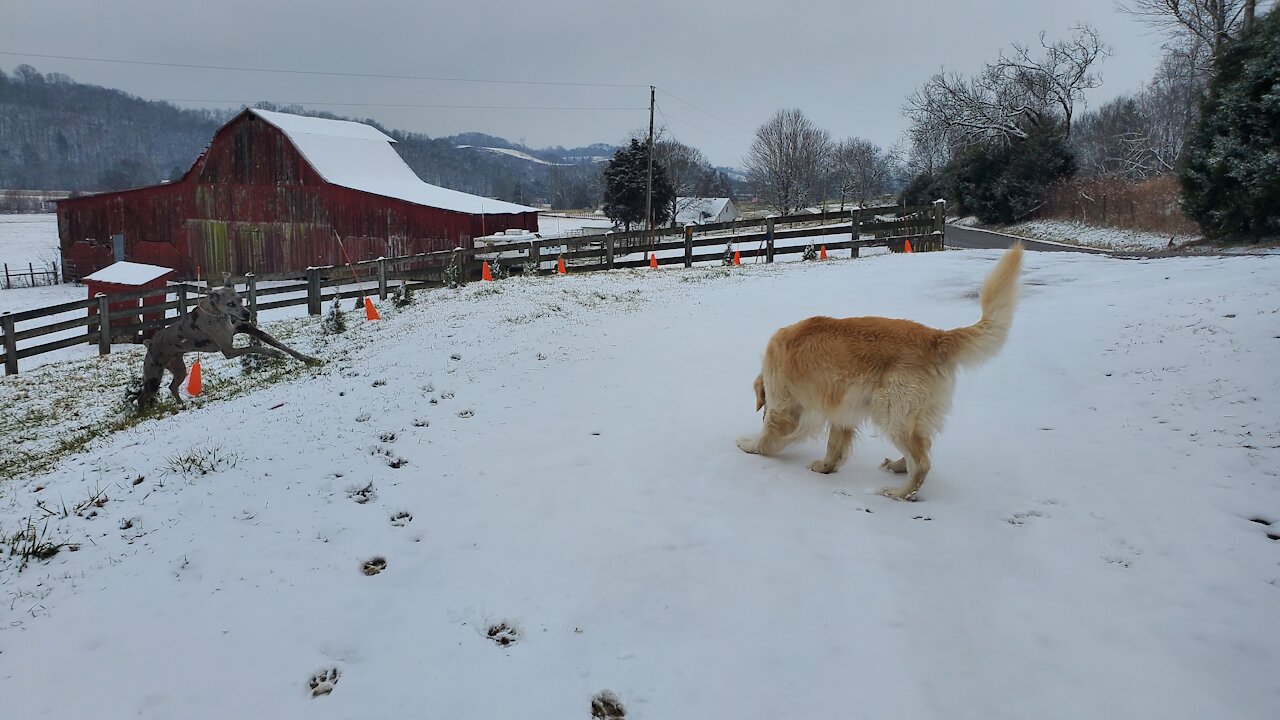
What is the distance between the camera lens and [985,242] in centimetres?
2742

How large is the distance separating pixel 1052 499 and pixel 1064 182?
34.0m

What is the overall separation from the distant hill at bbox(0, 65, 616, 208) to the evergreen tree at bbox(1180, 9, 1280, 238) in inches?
3684

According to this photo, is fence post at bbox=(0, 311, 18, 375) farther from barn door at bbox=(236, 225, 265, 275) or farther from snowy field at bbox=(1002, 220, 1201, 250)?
snowy field at bbox=(1002, 220, 1201, 250)

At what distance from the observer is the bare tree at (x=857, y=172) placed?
69.7 metres

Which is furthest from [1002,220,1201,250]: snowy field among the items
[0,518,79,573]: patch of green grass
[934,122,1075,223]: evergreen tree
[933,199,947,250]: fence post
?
[0,518,79,573]: patch of green grass

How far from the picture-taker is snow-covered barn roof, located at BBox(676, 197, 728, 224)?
63100mm

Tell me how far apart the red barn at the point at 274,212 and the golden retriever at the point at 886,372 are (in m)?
25.0

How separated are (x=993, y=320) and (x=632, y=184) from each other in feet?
121

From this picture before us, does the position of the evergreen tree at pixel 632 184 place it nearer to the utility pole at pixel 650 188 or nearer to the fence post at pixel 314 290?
the utility pole at pixel 650 188

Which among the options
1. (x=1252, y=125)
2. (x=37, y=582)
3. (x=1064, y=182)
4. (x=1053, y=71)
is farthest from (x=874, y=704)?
(x=1053, y=71)

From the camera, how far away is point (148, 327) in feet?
48.2

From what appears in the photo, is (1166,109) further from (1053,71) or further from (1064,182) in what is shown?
(1064,182)

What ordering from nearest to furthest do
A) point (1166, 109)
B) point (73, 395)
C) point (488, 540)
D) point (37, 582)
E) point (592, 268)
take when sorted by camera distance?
point (37, 582) < point (488, 540) < point (73, 395) < point (592, 268) < point (1166, 109)

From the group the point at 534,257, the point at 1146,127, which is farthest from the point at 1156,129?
the point at 534,257
